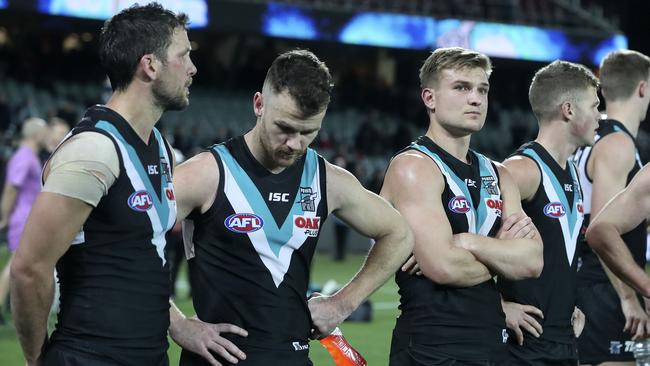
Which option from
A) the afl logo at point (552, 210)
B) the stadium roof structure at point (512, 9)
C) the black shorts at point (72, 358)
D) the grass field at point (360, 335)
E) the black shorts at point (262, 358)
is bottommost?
the grass field at point (360, 335)

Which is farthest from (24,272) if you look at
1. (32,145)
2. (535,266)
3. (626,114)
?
(32,145)

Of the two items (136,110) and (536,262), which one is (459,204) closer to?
(536,262)

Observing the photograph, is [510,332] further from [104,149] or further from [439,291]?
[104,149]

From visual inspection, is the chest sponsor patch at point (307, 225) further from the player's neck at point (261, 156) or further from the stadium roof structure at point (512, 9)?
the stadium roof structure at point (512, 9)

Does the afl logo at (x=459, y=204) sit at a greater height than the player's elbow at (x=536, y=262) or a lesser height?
greater

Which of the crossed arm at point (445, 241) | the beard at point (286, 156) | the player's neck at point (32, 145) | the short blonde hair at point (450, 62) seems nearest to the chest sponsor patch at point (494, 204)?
the crossed arm at point (445, 241)

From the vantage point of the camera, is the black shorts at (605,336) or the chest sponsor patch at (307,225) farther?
the black shorts at (605,336)

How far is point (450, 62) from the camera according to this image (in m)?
4.92

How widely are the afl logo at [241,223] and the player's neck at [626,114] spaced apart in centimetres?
329

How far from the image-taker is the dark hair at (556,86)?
18.3 feet

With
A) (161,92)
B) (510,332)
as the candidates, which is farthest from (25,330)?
(510,332)

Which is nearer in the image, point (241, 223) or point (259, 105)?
point (241, 223)

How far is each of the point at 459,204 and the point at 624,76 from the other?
237 cm

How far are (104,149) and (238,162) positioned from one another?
75cm
